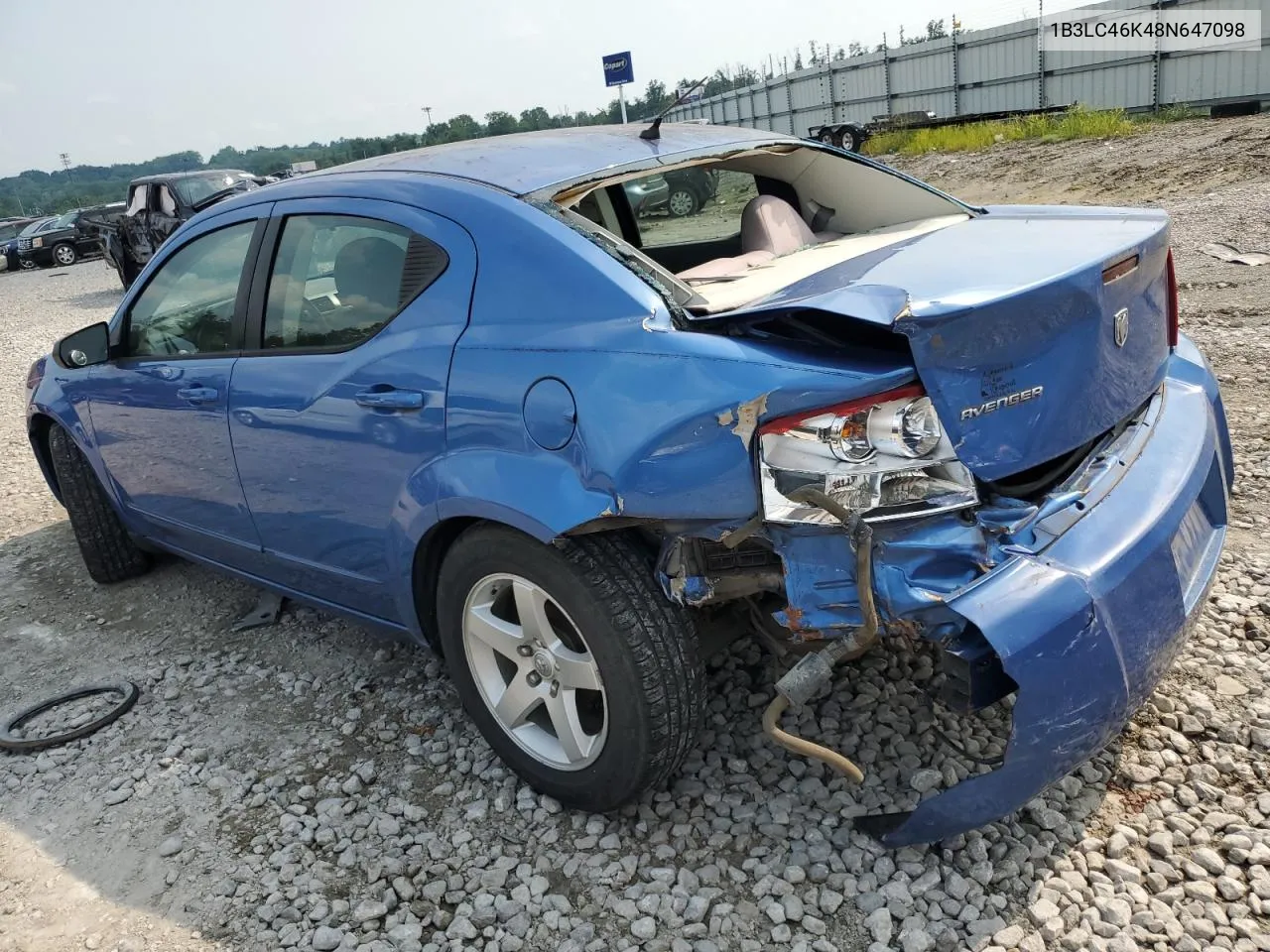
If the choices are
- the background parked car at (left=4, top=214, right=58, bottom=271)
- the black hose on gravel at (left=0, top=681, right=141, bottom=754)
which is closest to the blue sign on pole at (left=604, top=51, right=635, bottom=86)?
the black hose on gravel at (left=0, top=681, right=141, bottom=754)

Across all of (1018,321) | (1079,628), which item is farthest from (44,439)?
(1079,628)

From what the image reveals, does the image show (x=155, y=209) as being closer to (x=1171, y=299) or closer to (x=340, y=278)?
(x=340, y=278)

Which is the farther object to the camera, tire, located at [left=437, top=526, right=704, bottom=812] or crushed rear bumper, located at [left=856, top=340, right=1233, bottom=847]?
tire, located at [left=437, top=526, right=704, bottom=812]

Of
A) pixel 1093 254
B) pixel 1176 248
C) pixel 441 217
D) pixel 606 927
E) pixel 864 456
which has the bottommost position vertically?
pixel 606 927

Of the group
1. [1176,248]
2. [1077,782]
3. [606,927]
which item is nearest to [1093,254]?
[1077,782]

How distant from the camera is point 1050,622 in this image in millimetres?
1926

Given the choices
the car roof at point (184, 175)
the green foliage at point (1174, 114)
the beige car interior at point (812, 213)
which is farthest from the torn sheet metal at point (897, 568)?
the green foliage at point (1174, 114)

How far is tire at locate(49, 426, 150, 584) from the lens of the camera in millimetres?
4398

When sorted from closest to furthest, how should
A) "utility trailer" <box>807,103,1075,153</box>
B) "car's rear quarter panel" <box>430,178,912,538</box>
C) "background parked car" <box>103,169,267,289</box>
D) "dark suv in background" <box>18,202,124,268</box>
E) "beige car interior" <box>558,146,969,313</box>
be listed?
"car's rear quarter panel" <box>430,178,912,538</box>, "beige car interior" <box>558,146,969,313</box>, "background parked car" <box>103,169,267,289</box>, "utility trailer" <box>807,103,1075,153</box>, "dark suv in background" <box>18,202,124,268</box>

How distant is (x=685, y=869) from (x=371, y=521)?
1309 millimetres

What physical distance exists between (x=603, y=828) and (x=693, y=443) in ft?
3.86

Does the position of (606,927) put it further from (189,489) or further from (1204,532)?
(189,489)

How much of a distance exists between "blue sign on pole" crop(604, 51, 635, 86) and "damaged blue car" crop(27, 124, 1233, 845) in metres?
15.4

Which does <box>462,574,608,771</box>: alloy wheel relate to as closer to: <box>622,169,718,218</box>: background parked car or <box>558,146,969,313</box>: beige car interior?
<box>558,146,969,313</box>: beige car interior
